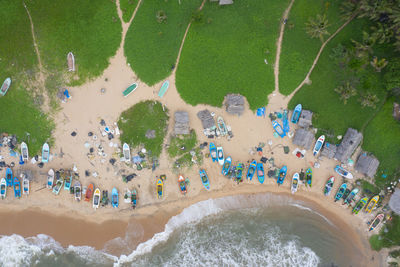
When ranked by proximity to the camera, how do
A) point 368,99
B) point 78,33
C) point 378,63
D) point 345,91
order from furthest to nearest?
point 78,33
point 345,91
point 368,99
point 378,63

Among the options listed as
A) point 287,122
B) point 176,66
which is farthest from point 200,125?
point 287,122

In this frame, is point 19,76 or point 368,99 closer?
point 368,99

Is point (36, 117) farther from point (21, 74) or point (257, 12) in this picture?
point (257, 12)

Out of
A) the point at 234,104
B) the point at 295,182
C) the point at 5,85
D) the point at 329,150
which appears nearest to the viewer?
the point at 234,104

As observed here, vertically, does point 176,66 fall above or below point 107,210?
above

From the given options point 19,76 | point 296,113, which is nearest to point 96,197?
point 19,76

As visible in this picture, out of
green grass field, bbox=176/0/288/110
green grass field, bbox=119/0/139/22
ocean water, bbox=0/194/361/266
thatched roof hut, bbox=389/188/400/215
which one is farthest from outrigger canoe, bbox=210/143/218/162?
thatched roof hut, bbox=389/188/400/215

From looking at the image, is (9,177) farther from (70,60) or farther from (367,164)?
(367,164)

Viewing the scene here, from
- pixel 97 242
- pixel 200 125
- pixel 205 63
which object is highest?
pixel 205 63

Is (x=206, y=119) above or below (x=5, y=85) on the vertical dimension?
below
